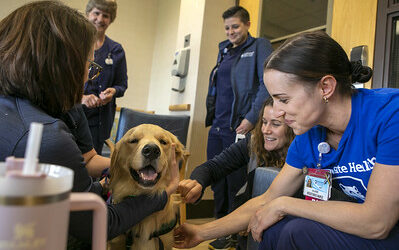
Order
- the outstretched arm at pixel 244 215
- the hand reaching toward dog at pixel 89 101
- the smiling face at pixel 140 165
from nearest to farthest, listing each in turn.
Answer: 1. the outstretched arm at pixel 244 215
2. the smiling face at pixel 140 165
3. the hand reaching toward dog at pixel 89 101

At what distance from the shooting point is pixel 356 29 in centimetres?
219

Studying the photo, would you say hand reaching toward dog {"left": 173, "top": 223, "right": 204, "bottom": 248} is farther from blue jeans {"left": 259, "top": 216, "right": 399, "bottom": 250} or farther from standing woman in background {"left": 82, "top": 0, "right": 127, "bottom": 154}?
standing woman in background {"left": 82, "top": 0, "right": 127, "bottom": 154}

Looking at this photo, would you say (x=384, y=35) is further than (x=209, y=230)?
Yes

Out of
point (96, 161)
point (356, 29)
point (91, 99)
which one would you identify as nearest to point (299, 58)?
point (96, 161)

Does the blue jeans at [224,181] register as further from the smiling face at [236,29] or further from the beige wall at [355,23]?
the beige wall at [355,23]

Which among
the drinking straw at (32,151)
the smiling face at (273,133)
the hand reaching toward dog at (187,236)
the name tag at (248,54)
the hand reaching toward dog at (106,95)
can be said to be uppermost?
the name tag at (248,54)

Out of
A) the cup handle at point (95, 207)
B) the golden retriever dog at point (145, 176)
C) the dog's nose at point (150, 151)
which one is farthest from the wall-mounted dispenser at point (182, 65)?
the cup handle at point (95, 207)

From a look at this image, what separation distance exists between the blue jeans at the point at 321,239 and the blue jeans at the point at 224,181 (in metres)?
1.27

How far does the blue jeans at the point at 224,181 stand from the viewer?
86.7 inches

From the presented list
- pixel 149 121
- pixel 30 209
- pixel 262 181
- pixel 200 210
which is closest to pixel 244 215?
pixel 262 181

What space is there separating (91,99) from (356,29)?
75.8 inches

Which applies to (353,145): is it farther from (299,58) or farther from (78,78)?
(78,78)

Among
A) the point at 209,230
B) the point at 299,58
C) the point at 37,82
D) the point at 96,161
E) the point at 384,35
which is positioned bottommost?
the point at 209,230

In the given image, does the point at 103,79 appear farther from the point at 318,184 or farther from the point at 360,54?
the point at 360,54
